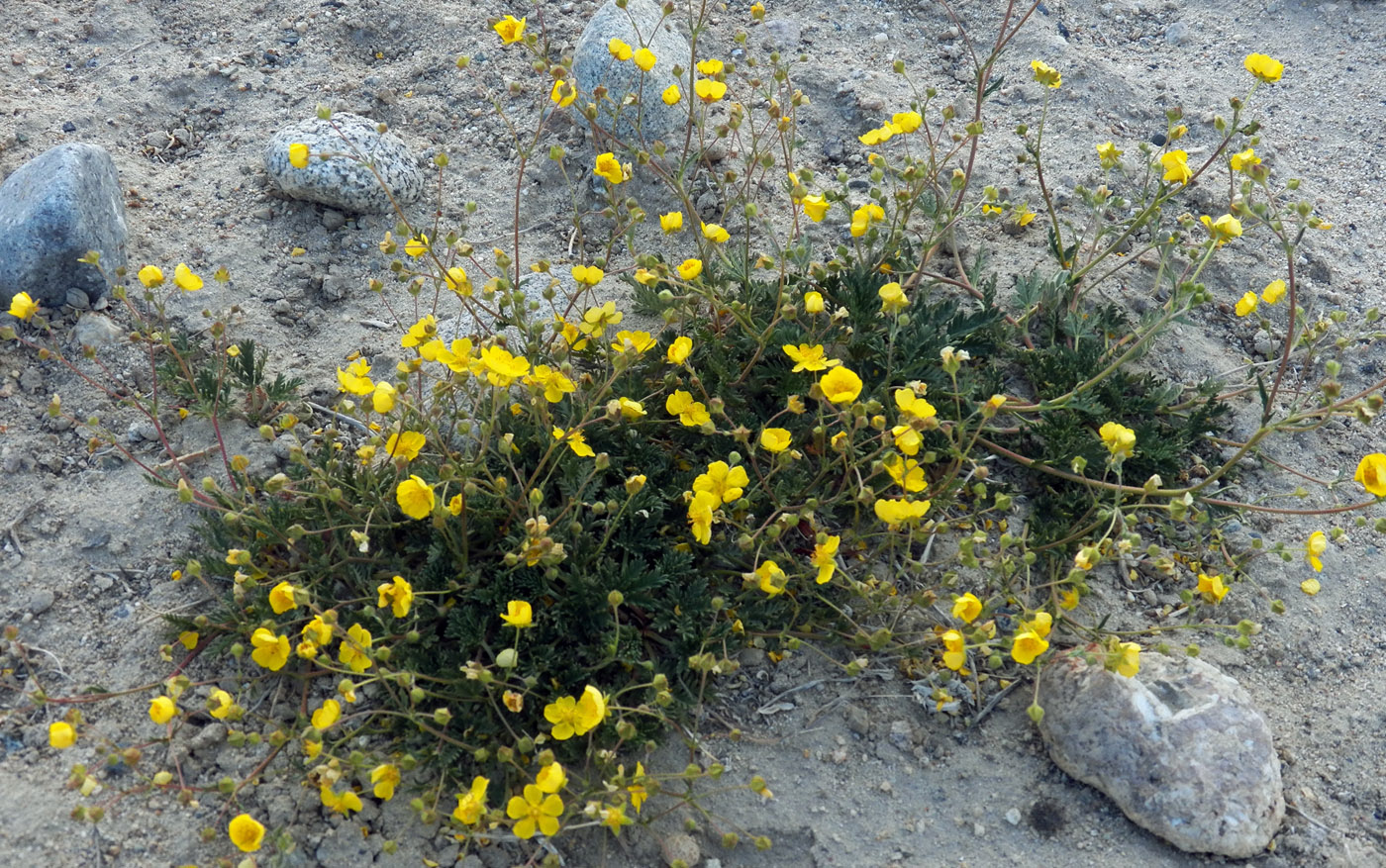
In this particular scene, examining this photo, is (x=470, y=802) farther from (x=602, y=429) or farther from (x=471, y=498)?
(x=602, y=429)

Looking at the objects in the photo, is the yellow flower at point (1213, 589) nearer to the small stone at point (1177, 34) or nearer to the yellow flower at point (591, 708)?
the yellow flower at point (591, 708)

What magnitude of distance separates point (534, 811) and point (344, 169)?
296cm

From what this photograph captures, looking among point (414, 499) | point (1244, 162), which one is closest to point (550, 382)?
point (414, 499)

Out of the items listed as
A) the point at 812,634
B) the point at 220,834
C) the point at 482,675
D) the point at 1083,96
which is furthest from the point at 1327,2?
the point at 220,834

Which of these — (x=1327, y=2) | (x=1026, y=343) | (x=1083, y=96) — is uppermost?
(x=1327, y=2)

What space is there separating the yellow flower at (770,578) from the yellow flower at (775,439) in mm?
381

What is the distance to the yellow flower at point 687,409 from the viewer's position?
3227 mm

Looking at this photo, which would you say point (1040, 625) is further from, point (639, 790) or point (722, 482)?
point (639, 790)

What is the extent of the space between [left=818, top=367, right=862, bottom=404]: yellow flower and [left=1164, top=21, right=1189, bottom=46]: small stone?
3.88 metres

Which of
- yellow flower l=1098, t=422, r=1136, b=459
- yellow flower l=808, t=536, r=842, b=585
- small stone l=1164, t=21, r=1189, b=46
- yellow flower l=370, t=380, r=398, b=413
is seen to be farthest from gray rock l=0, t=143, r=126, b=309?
small stone l=1164, t=21, r=1189, b=46

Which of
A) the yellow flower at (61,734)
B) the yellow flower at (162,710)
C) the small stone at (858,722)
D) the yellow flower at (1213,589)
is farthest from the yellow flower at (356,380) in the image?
the yellow flower at (1213,589)

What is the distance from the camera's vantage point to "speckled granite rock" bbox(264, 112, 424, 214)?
429 centimetres

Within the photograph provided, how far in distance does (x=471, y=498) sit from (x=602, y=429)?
0.47 meters

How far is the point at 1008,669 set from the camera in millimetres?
3145
